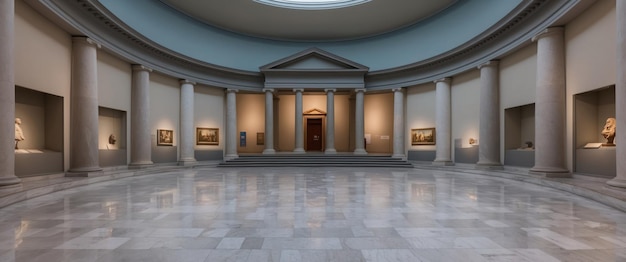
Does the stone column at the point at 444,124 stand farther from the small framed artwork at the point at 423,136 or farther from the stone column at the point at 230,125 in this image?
the stone column at the point at 230,125

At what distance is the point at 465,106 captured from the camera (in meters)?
21.6

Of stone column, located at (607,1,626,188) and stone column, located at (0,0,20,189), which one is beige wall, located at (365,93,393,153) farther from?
stone column, located at (0,0,20,189)

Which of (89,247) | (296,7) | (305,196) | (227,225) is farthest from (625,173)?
(296,7)

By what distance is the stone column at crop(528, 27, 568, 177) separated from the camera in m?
13.2

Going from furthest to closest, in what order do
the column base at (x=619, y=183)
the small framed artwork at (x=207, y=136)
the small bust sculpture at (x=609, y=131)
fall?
1. the small framed artwork at (x=207, y=136)
2. the small bust sculpture at (x=609, y=131)
3. the column base at (x=619, y=183)

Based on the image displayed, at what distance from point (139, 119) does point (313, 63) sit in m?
14.6

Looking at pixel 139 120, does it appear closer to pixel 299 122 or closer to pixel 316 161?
pixel 316 161

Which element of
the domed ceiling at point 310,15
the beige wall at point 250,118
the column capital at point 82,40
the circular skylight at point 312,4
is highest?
the circular skylight at point 312,4

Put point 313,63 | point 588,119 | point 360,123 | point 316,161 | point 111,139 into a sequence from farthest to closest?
point 313,63 < point 360,123 < point 316,161 < point 111,139 < point 588,119


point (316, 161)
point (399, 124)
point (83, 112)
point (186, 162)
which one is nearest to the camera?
point (83, 112)

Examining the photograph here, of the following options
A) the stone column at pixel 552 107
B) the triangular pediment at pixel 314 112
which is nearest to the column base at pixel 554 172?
the stone column at pixel 552 107

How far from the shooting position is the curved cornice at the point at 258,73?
1347 cm

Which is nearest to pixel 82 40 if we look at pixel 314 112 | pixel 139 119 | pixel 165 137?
pixel 139 119

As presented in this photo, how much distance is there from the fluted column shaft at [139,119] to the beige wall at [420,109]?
63.0 ft
